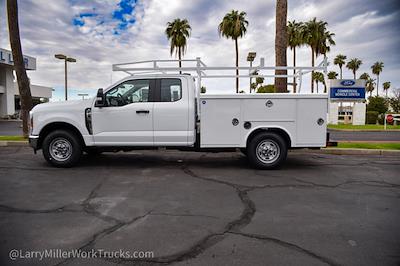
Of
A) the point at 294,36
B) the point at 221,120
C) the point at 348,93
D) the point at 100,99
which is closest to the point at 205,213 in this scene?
the point at 221,120

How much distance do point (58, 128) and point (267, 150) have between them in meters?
5.05

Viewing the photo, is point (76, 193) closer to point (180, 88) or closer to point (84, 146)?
point (84, 146)

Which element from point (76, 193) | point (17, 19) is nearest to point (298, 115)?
point (76, 193)

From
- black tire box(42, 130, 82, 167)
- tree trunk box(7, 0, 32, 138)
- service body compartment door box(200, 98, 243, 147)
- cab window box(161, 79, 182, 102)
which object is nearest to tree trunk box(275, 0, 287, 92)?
service body compartment door box(200, 98, 243, 147)

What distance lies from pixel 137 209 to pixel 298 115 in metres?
A: 4.21

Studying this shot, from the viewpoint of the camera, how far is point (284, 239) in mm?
3219

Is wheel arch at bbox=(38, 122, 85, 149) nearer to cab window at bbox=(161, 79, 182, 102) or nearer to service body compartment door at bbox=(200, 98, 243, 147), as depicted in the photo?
cab window at bbox=(161, 79, 182, 102)

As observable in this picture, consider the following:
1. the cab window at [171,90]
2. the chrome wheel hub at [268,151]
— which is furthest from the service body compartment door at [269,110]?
the cab window at [171,90]

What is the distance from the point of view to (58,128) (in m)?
6.85

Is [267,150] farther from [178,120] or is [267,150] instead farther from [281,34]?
[281,34]

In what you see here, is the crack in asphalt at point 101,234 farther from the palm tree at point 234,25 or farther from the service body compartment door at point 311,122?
the palm tree at point 234,25

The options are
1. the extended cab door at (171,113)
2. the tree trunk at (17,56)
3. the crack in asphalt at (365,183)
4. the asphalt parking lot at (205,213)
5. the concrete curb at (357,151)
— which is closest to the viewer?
the asphalt parking lot at (205,213)

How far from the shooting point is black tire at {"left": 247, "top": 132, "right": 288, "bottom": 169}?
658 centimetres

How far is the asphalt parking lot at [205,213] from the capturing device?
2.95 m
